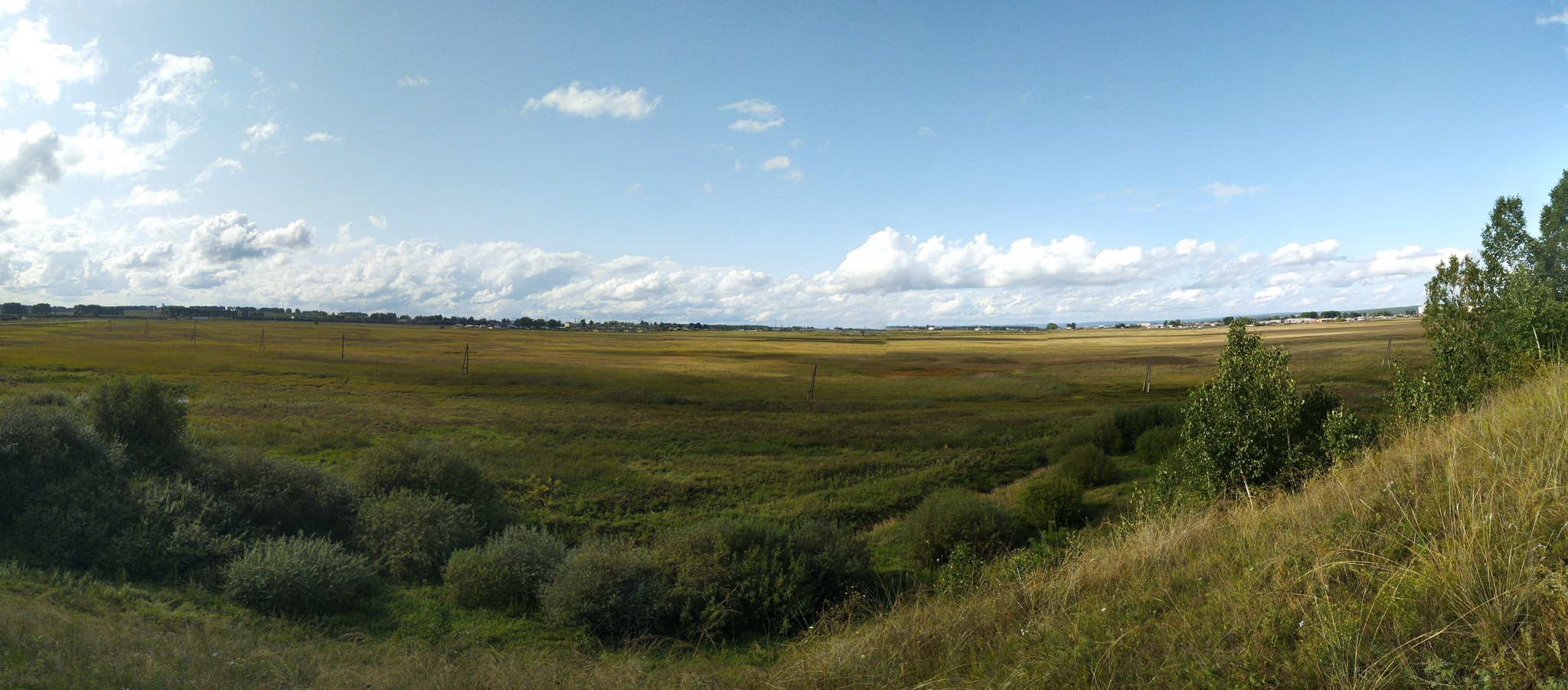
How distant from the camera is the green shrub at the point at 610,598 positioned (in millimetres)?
10805

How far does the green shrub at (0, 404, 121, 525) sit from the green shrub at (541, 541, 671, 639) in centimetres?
925

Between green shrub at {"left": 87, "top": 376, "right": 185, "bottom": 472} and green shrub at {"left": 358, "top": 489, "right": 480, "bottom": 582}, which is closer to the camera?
green shrub at {"left": 358, "top": 489, "right": 480, "bottom": 582}

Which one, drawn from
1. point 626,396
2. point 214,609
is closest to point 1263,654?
point 214,609

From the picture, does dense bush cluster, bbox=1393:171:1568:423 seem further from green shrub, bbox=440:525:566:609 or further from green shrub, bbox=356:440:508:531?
green shrub, bbox=356:440:508:531

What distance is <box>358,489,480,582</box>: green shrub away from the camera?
13539 mm

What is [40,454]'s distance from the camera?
12.7m

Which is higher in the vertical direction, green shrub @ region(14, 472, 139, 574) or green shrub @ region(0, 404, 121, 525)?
green shrub @ region(0, 404, 121, 525)

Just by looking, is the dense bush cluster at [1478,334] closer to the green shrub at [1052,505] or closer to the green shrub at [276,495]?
the green shrub at [1052,505]

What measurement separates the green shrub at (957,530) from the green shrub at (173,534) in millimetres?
13186

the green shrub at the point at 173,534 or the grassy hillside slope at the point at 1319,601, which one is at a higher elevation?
the grassy hillside slope at the point at 1319,601

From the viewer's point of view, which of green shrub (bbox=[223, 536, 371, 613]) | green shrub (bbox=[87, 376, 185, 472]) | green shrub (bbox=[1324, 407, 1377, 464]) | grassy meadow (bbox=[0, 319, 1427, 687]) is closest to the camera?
grassy meadow (bbox=[0, 319, 1427, 687])

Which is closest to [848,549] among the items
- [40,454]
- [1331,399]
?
[1331,399]

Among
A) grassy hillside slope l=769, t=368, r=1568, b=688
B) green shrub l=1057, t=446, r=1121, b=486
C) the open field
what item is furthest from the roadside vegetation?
the open field

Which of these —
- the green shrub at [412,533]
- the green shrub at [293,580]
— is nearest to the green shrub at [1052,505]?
the green shrub at [412,533]
